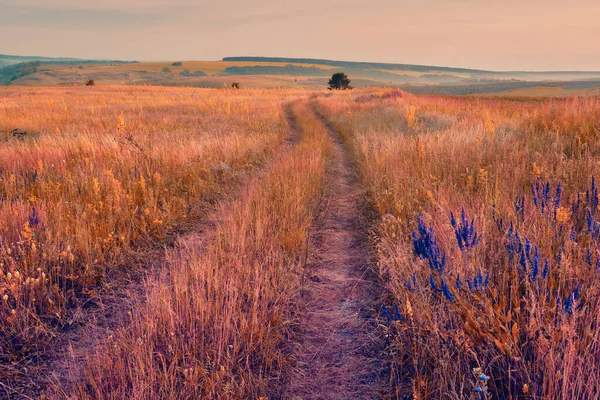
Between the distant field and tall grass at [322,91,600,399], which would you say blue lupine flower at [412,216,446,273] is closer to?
tall grass at [322,91,600,399]

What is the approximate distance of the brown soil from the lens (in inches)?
90.2

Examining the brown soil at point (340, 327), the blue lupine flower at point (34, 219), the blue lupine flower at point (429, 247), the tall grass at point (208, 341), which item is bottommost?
the brown soil at point (340, 327)

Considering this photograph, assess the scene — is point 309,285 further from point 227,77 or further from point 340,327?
point 227,77

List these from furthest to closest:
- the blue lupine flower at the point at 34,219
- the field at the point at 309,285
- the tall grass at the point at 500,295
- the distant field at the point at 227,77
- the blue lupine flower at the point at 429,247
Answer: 1. the distant field at the point at 227,77
2. the blue lupine flower at the point at 34,219
3. the blue lupine flower at the point at 429,247
4. the field at the point at 309,285
5. the tall grass at the point at 500,295

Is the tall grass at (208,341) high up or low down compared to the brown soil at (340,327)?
up

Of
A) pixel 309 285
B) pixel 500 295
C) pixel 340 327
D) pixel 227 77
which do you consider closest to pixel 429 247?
pixel 500 295

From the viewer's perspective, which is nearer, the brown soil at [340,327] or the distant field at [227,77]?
the brown soil at [340,327]

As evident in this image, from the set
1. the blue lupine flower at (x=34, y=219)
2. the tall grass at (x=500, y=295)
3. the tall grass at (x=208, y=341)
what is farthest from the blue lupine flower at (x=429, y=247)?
the blue lupine flower at (x=34, y=219)

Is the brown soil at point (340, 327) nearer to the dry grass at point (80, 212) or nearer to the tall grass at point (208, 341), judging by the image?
the tall grass at point (208, 341)

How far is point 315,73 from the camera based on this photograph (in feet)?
595

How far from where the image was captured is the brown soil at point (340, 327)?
2291 millimetres

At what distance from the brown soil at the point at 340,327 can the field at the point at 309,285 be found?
2cm

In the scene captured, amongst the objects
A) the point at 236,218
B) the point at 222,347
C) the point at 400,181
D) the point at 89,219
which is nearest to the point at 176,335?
the point at 222,347

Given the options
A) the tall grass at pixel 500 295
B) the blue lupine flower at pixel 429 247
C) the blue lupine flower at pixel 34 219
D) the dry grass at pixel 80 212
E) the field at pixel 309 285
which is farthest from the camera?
the blue lupine flower at pixel 34 219
